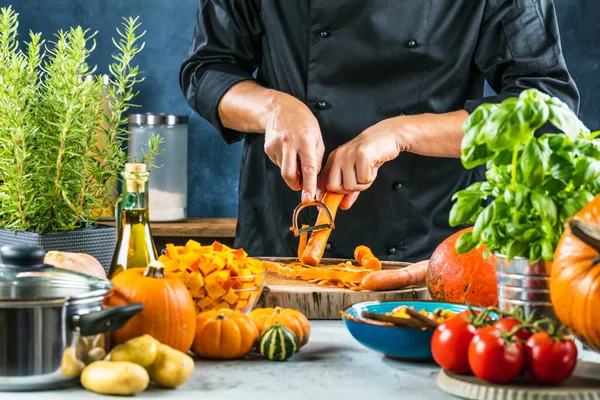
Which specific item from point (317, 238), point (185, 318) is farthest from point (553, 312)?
point (317, 238)

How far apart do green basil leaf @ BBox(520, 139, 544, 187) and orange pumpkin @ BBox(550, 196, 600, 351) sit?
0.22 ft

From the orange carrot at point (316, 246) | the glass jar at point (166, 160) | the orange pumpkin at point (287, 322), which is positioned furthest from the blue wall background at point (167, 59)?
the orange pumpkin at point (287, 322)

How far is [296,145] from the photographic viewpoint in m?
1.79

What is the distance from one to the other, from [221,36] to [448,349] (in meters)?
1.48

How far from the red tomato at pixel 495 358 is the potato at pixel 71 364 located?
456 millimetres

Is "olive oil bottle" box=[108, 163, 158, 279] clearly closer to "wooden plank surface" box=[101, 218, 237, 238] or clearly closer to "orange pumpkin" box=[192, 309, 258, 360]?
"orange pumpkin" box=[192, 309, 258, 360]

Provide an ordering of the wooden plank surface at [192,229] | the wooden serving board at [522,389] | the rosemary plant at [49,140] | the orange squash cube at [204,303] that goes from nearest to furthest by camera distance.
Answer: the wooden serving board at [522,389]
the orange squash cube at [204,303]
the rosemary plant at [49,140]
the wooden plank surface at [192,229]

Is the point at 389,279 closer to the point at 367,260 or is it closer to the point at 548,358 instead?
the point at 367,260

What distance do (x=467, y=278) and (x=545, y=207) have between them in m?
0.37

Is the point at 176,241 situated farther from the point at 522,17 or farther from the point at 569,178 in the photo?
the point at 569,178

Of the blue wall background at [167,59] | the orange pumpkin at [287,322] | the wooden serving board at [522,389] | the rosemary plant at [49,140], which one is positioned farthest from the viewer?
the blue wall background at [167,59]

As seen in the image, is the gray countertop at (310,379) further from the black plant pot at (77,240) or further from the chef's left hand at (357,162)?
the chef's left hand at (357,162)

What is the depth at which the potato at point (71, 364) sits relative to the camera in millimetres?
987

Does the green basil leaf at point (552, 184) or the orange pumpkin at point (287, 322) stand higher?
the green basil leaf at point (552, 184)
